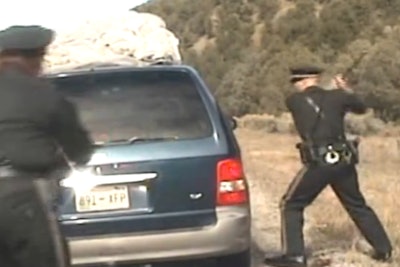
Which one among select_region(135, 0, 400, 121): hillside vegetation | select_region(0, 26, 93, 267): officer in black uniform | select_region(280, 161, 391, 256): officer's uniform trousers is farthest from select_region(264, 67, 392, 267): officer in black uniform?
select_region(135, 0, 400, 121): hillside vegetation

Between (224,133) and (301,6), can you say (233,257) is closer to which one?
(224,133)

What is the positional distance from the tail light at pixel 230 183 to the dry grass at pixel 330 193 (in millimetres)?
2048

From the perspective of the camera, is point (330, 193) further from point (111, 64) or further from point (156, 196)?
point (156, 196)

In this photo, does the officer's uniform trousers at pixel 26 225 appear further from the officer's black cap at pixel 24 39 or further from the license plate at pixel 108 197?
the license plate at pixel 108 197

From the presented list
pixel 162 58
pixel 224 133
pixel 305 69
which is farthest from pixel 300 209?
pixel 162 58

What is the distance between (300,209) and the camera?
380 inches

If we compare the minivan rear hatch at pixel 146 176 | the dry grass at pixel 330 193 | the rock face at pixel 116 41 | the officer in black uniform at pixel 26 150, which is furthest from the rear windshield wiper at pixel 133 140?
Answer: the rock face at pixel 116 41

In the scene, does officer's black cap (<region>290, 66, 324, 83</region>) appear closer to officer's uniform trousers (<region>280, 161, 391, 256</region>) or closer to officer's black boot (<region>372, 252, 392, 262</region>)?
officer's uniform trousers (<region>280, 161, 391, 256</region>)

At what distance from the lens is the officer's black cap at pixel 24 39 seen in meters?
5.48

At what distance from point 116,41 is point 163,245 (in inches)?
500

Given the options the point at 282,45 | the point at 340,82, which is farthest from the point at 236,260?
the point at 282,45

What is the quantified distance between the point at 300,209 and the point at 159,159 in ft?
6.92

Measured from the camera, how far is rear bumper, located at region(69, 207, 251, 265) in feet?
25.7

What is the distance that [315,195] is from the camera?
9.66 metres
